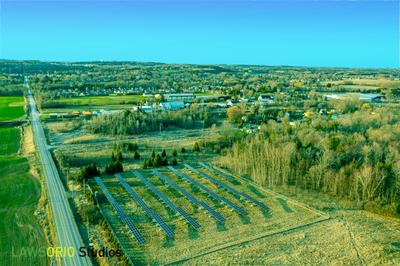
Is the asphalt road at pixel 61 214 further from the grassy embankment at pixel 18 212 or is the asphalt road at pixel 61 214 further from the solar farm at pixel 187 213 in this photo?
the solar farm at pixel 187 213

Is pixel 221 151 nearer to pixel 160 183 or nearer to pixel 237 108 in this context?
pixel 160 183

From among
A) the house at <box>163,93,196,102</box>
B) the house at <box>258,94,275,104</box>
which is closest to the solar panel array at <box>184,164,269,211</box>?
the house at <box>163,93,196,102</box>

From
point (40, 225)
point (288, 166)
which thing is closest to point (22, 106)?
point (40, 225)

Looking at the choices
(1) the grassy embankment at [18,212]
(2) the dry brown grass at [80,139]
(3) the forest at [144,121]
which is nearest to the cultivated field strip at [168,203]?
(1) the grassy embankment at [18,212]

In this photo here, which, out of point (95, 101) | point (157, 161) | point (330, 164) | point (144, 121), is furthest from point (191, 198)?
point (95, 101)

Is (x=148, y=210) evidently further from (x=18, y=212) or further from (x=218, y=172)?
(x=218, y=172)
